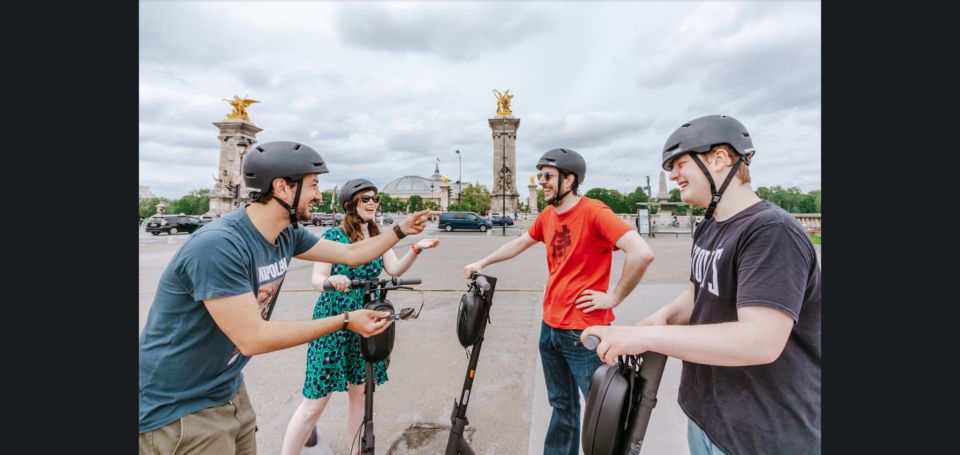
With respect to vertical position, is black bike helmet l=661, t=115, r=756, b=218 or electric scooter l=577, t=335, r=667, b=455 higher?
black bike helmet l=661, t=115, r=756, b=218

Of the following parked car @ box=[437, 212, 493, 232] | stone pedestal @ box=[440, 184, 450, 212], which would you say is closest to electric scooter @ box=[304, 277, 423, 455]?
parked car @ box=[437, 212, 493, 232]

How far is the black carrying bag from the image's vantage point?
129cm

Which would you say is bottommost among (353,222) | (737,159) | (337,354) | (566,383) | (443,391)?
(443,391)

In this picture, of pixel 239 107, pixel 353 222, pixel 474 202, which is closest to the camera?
pixel 353 222

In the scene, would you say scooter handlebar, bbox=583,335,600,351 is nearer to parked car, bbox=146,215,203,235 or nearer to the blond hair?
the blond hair

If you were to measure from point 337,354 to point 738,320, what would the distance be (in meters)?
2.42

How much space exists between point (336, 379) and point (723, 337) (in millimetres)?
2443

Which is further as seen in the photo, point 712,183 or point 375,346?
point 375,346

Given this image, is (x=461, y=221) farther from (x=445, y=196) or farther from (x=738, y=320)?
(x=445, y=196)

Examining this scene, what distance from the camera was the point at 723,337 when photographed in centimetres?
116

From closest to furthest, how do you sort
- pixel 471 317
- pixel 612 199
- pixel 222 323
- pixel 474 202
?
pixel 222 323
pixel 471 317
pixel 474 202
pixel 612 199

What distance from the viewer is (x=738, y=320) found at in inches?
50.6

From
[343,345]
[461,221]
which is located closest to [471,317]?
[343,345]

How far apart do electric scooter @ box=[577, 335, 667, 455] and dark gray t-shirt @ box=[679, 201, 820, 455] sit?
0.33 meters
